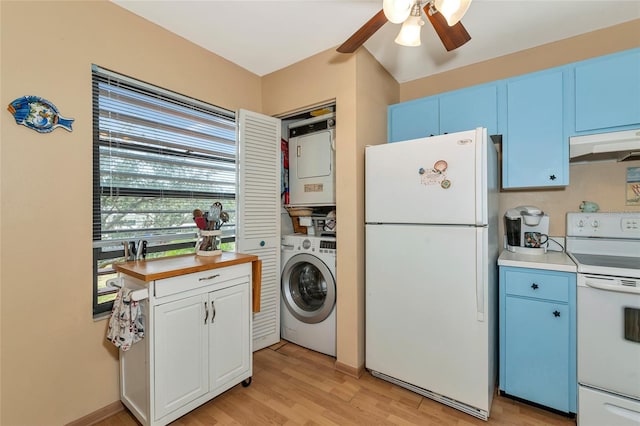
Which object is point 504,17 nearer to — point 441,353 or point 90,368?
point 441,353

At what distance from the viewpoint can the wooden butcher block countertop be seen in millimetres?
1500

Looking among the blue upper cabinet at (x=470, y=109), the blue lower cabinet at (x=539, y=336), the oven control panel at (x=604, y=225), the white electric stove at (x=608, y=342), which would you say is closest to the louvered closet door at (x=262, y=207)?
the blue upper cabinet at (x=470, y=109)

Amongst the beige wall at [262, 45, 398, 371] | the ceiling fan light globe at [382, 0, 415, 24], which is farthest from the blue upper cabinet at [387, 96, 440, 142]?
the ceiling fan light globe at [382, 0, 415, 24]

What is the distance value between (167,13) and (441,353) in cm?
293

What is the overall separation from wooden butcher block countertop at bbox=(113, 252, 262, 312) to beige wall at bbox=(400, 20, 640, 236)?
2206 mm

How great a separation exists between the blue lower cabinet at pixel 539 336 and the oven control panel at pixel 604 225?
656 mm

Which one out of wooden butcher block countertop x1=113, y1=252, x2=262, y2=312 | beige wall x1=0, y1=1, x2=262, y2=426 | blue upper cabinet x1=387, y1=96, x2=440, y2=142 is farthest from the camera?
blue upper cabinet x1=387, y1=96, x2=440, y2=142

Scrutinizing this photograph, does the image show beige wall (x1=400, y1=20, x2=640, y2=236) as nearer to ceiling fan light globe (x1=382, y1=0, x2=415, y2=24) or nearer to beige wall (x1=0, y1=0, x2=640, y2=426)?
beige wall (x1=0, y1=0, x2=640, y2=426)

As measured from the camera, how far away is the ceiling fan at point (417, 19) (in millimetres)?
1231

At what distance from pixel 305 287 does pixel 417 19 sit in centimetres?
230

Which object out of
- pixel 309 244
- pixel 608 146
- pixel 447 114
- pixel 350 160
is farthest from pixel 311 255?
pixel 608 146

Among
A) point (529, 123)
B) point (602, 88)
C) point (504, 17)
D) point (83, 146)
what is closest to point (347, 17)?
point (504, 17)

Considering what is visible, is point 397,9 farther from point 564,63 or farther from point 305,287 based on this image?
point 305,287

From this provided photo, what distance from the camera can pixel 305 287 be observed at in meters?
2.73
